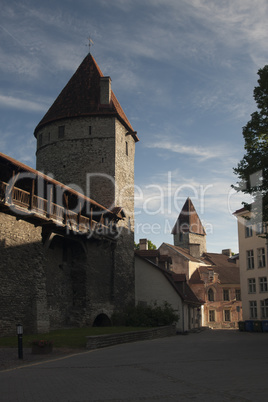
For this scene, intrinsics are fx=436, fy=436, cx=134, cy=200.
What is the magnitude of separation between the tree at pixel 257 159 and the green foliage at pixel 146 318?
45.7ft

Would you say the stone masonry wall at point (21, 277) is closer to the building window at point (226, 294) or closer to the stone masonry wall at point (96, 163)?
the stone masonry wall at point (96, 163)

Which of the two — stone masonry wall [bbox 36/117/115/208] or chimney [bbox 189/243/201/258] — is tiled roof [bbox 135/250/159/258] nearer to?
stone masonry wall [bbox 36/117/115/208]

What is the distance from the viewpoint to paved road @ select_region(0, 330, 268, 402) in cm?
721

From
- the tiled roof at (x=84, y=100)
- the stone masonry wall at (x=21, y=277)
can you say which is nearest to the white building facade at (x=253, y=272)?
the tiled roof at (x=84, y=100)

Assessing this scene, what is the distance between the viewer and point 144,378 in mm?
9078

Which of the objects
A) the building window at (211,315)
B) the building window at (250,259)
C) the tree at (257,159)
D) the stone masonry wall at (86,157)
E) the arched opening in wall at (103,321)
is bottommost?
the building window at (211,315)

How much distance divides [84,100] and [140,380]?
101ft

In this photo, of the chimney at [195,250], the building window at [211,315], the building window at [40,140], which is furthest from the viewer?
the chimney at [195,250]

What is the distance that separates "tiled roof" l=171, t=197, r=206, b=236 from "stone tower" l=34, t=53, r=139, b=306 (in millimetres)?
60654

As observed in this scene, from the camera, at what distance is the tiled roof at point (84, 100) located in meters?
35.8

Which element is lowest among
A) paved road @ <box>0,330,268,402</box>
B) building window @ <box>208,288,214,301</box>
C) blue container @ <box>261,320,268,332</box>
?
blue container @ <box>261,320,268,332</box>

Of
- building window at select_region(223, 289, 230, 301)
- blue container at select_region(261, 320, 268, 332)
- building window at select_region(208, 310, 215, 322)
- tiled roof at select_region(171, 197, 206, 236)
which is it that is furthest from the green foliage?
tiled roof at select_region(171, 197, 206, 236)

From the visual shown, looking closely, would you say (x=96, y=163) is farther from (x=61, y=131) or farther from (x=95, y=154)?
(x=61, y=131)

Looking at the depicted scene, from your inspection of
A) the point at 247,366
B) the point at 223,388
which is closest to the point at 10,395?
the point at 223,388
